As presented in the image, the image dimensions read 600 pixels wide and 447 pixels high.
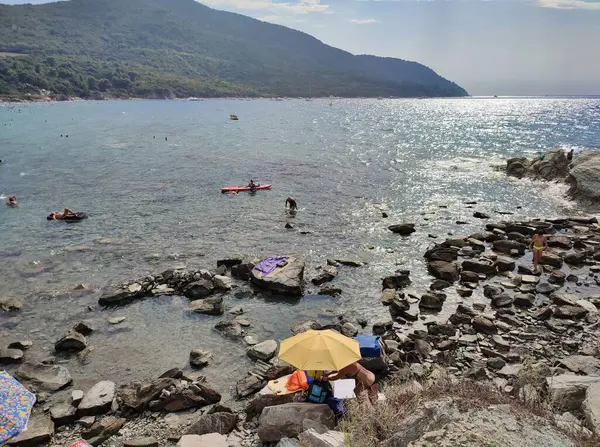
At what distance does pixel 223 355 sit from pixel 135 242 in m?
15.1

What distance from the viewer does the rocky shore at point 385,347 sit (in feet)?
36.6

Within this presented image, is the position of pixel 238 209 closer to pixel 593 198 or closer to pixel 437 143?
pixel 593 198

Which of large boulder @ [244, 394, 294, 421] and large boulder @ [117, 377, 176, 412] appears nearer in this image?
large boulder @ [244, 394, 294, 421]

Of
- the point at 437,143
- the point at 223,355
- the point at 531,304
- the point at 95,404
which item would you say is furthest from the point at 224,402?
the point at 437,143

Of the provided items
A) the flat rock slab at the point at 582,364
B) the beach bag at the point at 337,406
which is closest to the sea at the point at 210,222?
the beach bag at the point at 337,406

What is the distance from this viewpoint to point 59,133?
89375 mm

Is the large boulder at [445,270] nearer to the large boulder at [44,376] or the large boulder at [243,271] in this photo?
the large boulder at [243,271]

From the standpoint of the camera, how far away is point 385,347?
52.0ft

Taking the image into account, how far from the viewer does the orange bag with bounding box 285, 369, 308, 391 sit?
1294 cm

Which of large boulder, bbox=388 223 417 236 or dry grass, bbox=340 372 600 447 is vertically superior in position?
dry grass, bbox=340 372 600 447

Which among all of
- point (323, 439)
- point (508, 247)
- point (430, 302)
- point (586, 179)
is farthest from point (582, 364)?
point (586, 179)

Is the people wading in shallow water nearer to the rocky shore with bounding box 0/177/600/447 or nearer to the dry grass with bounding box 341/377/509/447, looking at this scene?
the rocky shore with bounding box 0/177/600/447

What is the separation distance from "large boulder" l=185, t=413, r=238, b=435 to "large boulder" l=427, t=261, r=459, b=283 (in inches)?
577

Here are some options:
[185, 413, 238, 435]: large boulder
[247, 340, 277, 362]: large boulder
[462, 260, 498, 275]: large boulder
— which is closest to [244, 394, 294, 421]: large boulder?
[185, 413, 238, 435]: large boulder
